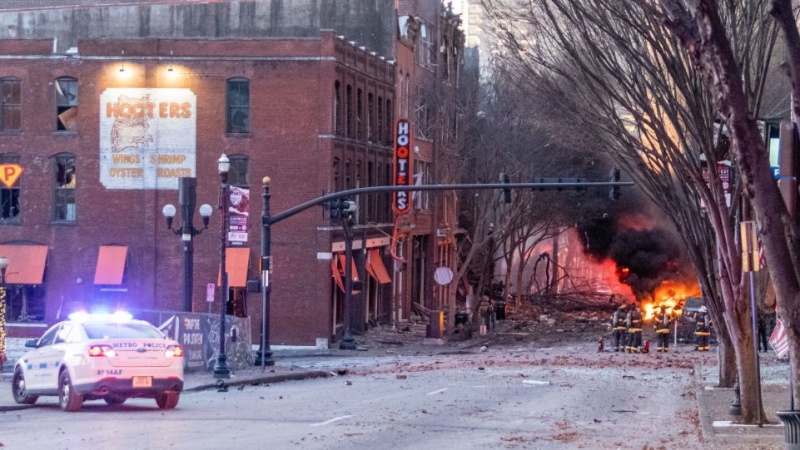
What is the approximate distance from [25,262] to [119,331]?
27.7 metres

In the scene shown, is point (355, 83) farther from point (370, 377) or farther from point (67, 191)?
point (370, 377)

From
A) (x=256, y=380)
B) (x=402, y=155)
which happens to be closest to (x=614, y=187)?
(x=256, y=380)

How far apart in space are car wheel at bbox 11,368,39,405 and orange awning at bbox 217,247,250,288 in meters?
23.4

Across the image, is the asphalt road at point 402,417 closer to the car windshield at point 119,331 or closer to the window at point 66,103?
the car windshield at point 119,331

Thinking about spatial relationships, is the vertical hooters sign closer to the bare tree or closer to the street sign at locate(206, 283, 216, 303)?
the street sign at locate(206, 283, 216, 303)

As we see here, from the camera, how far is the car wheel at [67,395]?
2030cm

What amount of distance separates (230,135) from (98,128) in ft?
16.6

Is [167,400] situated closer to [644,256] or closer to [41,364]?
[41,364]

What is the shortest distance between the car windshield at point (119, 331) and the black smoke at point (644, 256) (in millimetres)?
50060

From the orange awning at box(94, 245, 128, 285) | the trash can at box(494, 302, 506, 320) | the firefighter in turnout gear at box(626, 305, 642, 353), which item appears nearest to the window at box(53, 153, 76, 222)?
the orange awning at box(94, 245, 128, 285)

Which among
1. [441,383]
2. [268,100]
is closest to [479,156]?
[268,100]

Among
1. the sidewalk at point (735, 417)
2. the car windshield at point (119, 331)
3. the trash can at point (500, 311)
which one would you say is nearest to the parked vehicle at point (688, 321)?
the trash can at point (500, 311)

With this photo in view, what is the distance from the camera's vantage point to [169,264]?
4741 cm

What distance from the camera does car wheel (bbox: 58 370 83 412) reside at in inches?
799
